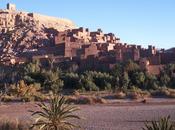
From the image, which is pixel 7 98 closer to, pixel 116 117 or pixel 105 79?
pixel 105 79

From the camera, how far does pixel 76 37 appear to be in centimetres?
7650

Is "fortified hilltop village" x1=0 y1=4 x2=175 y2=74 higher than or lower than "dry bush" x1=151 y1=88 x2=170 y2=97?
higher

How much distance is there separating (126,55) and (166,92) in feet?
59.7

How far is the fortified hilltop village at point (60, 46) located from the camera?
60.8 metres

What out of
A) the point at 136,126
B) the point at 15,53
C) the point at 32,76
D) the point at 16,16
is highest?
the point at 16,16

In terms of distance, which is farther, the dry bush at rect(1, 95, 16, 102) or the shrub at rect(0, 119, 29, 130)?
→ the dry bush at rect(1, 95, 16, 102)

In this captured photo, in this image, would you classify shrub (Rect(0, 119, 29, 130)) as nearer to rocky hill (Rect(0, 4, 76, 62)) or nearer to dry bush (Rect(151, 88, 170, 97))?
dry bush (Rect(151, 88, 170, 97))

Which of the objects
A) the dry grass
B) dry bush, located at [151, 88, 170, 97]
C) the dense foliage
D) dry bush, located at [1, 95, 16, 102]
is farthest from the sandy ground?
the dense foliage

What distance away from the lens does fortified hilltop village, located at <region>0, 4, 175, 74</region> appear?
60781 millimetres

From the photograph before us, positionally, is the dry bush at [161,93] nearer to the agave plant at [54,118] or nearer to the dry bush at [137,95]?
the dry bush at [137,95]

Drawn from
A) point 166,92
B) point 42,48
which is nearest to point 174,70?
point 166,92

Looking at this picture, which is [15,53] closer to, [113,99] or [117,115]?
[113,99]

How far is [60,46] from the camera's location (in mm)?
69500

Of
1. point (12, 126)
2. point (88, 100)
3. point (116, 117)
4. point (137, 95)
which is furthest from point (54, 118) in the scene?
point (137, 95)
